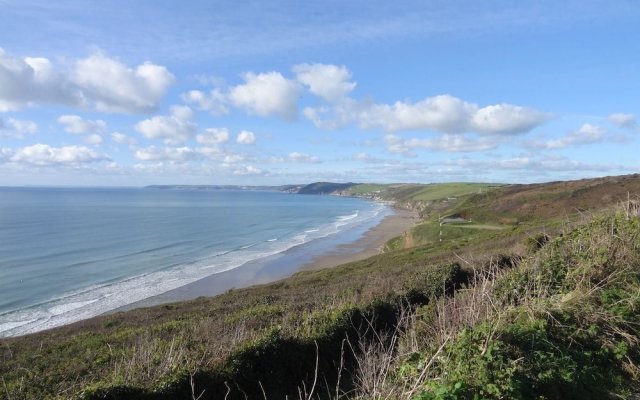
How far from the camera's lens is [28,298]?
35.5 metres

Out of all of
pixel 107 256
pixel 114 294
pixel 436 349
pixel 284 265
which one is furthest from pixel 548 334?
pixel 107 256

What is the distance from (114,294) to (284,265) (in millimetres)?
19550

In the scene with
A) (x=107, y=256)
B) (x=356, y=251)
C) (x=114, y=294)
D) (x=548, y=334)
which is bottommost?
(x=356, y=251)

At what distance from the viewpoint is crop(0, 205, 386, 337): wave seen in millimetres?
30500

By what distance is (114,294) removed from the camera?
37812mm

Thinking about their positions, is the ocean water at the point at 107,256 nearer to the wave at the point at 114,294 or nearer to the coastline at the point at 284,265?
the wave at the point at 114,294

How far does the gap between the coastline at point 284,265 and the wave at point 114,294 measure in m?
1.43

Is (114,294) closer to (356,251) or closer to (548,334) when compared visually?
Result: (356,251)

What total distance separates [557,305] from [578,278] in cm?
182

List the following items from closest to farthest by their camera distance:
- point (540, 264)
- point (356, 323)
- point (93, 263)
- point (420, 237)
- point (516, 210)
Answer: point (540, 264)
point (356, 323)
point (93, 263)
point (420, 237)
point (516, 210)

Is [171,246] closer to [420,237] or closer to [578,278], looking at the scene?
[420,237]

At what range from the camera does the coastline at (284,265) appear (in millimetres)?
38625

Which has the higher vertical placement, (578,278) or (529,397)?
(578,278)

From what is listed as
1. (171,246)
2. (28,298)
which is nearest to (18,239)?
(171,246)
